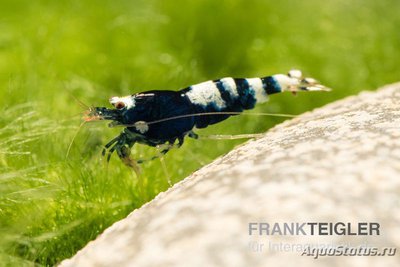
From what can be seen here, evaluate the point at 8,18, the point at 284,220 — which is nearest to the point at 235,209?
the point at 284,220

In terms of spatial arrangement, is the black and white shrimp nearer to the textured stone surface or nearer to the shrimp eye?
the shrimp eye

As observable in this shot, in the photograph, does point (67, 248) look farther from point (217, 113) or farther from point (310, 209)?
point (310, 209)

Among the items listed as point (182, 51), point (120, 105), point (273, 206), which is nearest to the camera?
point (273, 206)

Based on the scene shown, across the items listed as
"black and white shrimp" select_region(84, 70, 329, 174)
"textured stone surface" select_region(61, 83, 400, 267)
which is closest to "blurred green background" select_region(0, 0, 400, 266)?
"black and white shrimp" select_region(84, 70, 329, 174)

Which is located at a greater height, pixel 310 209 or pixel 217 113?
pixel 217 113

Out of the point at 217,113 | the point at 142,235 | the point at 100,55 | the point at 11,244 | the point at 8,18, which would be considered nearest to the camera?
the point at 142,235

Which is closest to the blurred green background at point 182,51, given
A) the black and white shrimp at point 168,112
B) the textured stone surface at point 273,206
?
the black and white shrimp at point 168,112

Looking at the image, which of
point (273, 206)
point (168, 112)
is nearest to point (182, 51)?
point (168, 112)

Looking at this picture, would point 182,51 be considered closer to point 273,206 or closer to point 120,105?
point 120,105
